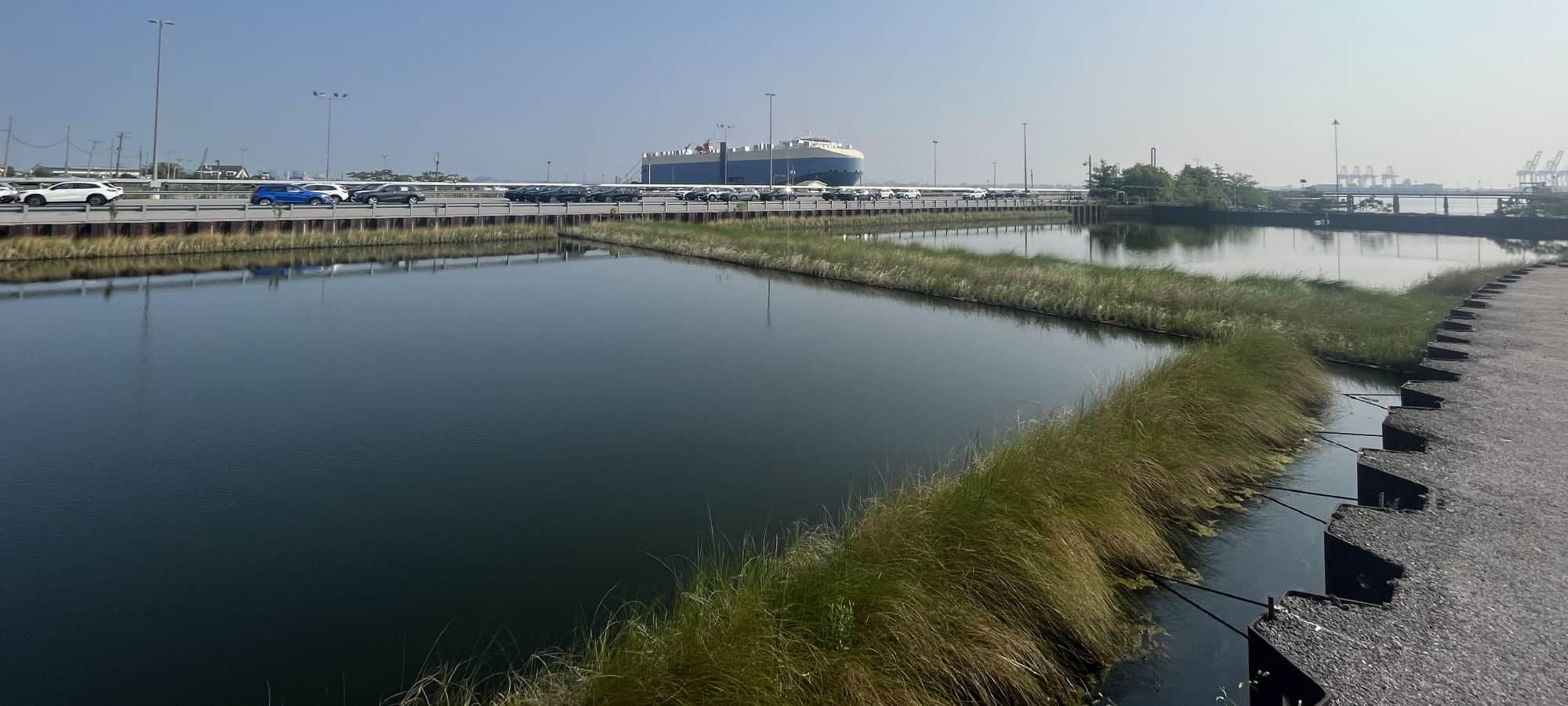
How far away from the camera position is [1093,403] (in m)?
9.16

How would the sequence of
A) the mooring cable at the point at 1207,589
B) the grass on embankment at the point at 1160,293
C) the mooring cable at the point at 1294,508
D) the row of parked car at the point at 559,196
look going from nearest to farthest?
the mooring cable at the point at 1207,589 → the mooring cable at the point at 1294,508 → the grass on embankment at the point at 1160,293 → the row of parked car at the point at 559,196

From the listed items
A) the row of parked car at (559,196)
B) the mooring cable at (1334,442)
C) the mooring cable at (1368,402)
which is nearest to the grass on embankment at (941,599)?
the mooring cable at (1334,442)

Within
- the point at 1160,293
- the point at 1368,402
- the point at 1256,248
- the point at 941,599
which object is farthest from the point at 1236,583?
the point at 1256,248

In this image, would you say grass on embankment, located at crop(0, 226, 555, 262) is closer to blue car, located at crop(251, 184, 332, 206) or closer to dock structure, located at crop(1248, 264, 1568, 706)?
blue car, located at crop(251, 184, 332, 206)

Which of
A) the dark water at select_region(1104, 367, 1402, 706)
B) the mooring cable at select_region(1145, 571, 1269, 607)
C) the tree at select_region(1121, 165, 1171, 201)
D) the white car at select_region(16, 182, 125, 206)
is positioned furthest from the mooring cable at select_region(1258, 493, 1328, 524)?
the tree at select_region(1121, 165, 1171, 201)

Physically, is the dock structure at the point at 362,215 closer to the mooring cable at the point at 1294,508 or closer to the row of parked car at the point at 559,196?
the row of parked car at the point at 559,196

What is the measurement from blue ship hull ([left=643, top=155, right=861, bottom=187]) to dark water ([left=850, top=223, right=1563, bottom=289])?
45073mm

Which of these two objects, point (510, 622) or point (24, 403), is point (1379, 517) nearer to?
point (510, 622)

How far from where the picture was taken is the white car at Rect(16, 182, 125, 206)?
30.3m

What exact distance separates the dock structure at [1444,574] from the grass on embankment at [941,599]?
1.06 meters

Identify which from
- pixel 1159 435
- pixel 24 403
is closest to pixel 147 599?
pixel 24 403

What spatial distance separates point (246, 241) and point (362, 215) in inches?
197

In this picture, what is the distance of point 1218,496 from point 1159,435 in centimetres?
68

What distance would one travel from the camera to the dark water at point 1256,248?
27922 mm
